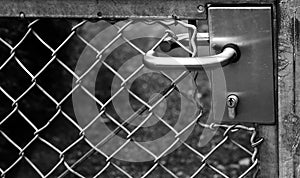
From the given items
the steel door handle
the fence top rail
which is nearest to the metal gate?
the fence top rail

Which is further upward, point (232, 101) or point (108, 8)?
point (108, 8)

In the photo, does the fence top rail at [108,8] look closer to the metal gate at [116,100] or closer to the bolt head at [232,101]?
the metal gate at [116,100]

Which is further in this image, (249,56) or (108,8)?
(108,8)

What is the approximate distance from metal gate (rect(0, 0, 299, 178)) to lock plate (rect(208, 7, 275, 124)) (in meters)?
0.02

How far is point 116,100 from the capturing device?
150 inches

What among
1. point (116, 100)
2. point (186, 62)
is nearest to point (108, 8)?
point (186, 62)

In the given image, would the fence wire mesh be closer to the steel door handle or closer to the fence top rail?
the fence top rail

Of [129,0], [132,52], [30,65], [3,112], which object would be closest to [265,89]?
[129,0]

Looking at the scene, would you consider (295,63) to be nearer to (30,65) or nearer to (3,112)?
(3,112)

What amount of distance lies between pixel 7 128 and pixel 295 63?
1.80 meters

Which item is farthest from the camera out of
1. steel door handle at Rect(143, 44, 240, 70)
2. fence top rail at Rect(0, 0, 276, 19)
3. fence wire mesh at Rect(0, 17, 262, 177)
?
fence wire mesh at Rect(0, 17, 262, 177)

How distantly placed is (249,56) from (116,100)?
2456mm

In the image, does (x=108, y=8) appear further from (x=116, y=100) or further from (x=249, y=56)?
(x=116, y=100)

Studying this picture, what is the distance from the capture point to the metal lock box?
1363mm
